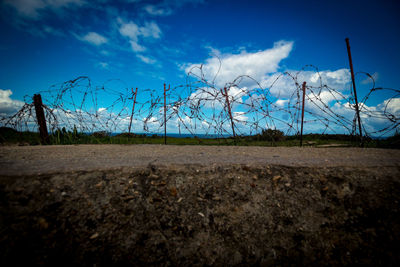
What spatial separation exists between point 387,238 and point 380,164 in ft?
3.55

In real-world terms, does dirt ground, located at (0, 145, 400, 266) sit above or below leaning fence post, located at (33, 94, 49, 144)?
below

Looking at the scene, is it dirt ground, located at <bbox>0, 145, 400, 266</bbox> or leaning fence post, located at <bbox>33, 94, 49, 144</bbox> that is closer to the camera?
dirt ground, located at <bbox>0, 145, 400, 266</bbox>

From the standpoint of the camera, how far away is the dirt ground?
1318 millimetres

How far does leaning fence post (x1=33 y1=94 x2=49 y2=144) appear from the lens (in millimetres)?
4590

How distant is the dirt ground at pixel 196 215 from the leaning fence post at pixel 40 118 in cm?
320

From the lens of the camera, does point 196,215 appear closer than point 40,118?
Yes

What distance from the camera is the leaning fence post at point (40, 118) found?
4590 mm

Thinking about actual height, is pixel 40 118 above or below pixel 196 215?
above

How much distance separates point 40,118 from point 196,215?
4966 mm

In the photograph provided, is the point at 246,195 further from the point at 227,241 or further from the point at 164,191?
the point at 164,191

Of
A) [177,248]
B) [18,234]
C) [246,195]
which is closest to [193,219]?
[177,248]

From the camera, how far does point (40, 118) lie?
4645mm

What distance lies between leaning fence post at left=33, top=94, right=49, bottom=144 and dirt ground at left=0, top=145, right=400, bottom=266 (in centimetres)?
320

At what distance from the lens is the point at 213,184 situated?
1.83m
